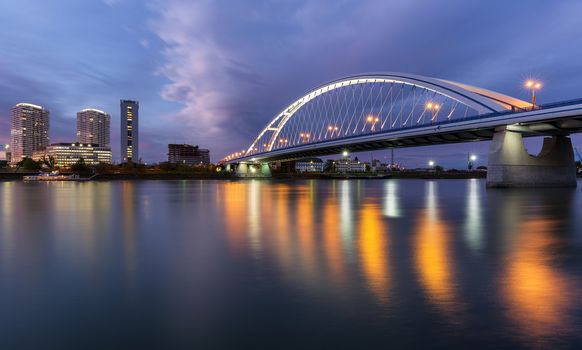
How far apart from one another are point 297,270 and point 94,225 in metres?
10.6

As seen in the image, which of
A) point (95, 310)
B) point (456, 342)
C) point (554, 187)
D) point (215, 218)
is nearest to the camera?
point (456, 342)

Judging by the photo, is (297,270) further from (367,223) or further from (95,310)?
(367,223)

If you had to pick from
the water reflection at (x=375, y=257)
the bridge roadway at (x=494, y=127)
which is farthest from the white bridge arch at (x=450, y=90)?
the water reflection at (x=375, y=257)

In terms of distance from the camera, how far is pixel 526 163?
1773 inches

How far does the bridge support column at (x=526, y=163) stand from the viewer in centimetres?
4359

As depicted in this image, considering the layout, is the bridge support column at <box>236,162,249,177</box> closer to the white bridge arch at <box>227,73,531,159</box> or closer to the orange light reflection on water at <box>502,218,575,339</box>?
the white bridge arch at <box>227,73,531,159</box>

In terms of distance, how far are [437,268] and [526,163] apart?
4504cm

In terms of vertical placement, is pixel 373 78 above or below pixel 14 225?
above

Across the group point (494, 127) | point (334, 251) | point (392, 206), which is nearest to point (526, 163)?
point (494, 127)

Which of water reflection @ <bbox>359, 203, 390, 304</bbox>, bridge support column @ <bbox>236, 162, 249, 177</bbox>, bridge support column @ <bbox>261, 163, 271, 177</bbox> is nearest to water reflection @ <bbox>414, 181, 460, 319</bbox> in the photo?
water reflection @ <bbox>359, 203, 390, 304</bbox>

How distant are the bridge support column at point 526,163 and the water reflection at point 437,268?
3565 cm

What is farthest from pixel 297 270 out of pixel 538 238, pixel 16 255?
pixel 538 238

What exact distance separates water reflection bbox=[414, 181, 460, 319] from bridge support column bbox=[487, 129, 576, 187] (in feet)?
117

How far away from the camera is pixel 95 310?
523 centimetres
